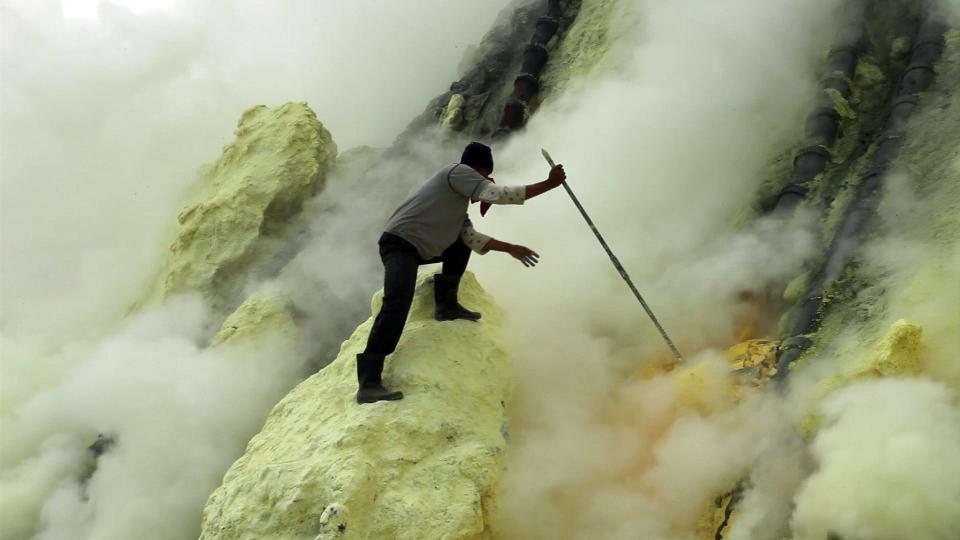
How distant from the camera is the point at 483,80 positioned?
24.3 ft

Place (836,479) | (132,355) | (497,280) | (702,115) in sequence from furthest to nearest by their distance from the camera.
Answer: (132,355), (702,115), (497,280), (836,479)

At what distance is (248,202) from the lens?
6543mm

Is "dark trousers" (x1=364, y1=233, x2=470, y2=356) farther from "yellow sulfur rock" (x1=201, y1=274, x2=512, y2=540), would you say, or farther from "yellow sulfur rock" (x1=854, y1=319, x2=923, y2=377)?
"yellow sulfur rock" (x1=854, y1=319, x2=923, y2=377)

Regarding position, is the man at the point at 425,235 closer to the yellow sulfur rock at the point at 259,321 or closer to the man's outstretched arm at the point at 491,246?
the man's outstretched arm at the point at 491,246

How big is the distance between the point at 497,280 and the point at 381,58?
7052 mm

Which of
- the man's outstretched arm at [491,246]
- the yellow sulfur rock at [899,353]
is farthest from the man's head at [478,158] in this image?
the yellow sulfur rock at [899,353]

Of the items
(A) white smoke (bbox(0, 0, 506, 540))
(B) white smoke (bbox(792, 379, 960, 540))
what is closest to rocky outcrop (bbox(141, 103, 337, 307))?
(A) white smoke (bbox(0, 0, 506, 540))

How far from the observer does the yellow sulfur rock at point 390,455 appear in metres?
2.87

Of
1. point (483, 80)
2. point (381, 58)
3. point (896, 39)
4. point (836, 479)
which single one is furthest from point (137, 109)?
point (836, 479)

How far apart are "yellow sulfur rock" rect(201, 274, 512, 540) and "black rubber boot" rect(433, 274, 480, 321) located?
2.3 inches

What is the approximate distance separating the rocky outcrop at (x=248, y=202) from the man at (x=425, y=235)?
10.3 ft

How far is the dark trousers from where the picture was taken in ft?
10.7

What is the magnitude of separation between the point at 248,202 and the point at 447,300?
3.39 m

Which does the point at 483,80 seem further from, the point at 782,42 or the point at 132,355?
Result: the point at 132,355
